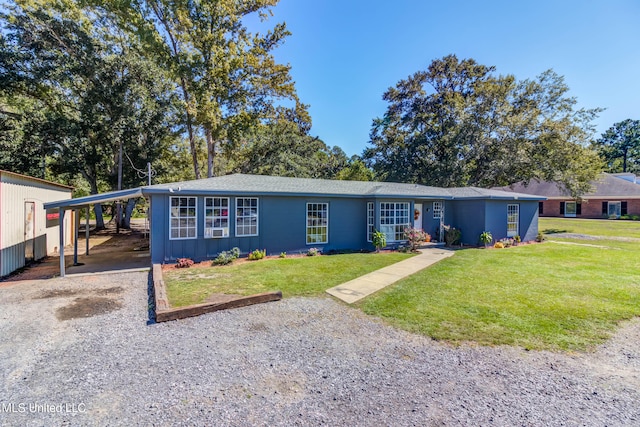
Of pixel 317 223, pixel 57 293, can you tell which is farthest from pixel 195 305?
pixel 317 223

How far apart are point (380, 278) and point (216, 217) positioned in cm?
597

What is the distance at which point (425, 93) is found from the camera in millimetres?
26234

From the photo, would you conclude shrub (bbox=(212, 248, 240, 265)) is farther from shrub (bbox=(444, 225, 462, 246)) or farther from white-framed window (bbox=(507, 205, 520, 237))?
white-framed window (bbox=(507, 205, 520, 237))

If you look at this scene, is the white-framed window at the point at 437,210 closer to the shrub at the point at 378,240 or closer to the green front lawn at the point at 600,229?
the shrub at the point at 378,240

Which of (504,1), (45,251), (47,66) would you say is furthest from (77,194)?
(504,1)

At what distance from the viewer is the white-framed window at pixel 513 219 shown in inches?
Answer: 580

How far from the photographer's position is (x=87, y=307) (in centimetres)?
580

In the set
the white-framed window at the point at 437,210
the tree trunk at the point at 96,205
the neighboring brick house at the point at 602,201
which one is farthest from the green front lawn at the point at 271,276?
the neighboring brick house at the point at 602,201

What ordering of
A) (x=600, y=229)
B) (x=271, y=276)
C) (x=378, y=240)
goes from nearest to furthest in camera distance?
(x=271, y=276) < (x=378, y=240) < (x=600, y=229)

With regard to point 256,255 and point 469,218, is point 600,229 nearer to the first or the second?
point 469,218

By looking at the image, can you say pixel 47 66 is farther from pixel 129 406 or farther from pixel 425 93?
pixel 425 93

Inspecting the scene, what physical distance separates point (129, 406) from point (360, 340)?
2.88 m

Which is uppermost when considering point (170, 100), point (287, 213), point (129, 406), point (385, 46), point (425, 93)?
point (425, 93)

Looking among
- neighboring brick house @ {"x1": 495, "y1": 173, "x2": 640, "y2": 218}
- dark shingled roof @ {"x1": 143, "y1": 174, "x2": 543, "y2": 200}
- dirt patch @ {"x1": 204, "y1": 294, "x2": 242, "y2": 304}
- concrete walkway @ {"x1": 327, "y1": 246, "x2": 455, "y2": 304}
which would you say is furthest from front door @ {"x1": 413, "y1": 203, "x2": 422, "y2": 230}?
neighboring brick house @ {"x1": 495, "y1": 173, "x2": 640, "y2": 218}
